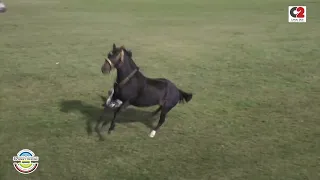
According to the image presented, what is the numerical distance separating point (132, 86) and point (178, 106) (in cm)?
269

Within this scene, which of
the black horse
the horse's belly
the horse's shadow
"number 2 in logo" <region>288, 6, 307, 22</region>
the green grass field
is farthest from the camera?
"number 2 in logo" <region>288, 6, 307, 22</region>

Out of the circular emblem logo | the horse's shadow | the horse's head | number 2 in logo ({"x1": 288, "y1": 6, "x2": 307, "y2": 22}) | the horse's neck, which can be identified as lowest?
the circular emblem logo

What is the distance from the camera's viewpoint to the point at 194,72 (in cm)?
1287

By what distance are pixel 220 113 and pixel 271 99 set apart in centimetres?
182

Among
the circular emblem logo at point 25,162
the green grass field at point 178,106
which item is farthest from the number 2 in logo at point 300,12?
the circular emblem logo at point 25,162

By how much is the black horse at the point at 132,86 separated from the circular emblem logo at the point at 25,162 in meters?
1.38

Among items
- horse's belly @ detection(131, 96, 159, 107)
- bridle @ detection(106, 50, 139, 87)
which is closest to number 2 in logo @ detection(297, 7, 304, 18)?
horse's belly @ detection(131, 96, 159, 107)

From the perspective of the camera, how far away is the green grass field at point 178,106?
683cm

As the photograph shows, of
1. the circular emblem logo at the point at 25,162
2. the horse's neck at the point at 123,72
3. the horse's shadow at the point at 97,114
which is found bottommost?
the circular emblem logo at the point at 25,162

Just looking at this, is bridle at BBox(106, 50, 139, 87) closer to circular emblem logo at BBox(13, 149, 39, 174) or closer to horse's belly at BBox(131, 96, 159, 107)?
horse's belly at BBox(131, 96, 159, 107)

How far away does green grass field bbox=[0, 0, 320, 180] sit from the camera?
683cm

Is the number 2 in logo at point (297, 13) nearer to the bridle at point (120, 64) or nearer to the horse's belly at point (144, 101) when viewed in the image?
the horse's belly at point (144, 101)

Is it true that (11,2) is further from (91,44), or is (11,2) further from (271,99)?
(271,99)

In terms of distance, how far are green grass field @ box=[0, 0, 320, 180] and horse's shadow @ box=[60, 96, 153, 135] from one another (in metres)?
0.02
